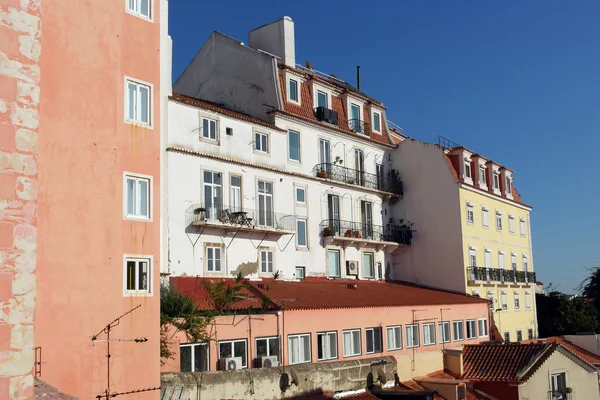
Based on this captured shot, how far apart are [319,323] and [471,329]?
16280 mm

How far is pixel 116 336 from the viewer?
67.7 ft

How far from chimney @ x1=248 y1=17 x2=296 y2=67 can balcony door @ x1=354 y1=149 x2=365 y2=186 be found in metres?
6.87

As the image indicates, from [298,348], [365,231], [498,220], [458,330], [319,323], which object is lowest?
[458,330]

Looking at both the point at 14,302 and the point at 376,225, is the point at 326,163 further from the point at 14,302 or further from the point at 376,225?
the point at 14,302

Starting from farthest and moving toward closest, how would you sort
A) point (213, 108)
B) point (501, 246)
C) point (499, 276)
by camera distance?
point (501, 246) < point (499, 276) < point (213, 108)

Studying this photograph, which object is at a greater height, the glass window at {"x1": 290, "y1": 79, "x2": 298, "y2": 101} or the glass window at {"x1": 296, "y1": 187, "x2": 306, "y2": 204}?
the glass window at {"x1": 290, "y1": 79, "x2": 298, "y2": 101}

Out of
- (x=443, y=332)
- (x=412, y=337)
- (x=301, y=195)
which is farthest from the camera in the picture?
(x=443, y=332)

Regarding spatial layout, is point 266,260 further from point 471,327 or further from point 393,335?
point 471,327

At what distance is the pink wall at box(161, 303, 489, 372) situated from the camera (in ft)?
82.1

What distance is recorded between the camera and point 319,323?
2958 centimetres

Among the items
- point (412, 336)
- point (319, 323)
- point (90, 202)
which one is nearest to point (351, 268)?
point (412, 336)

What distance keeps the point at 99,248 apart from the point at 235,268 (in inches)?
513

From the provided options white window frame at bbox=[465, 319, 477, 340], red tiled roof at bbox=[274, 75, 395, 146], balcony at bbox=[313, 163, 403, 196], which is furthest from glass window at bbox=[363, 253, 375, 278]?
red tiled roof at bbox=[274, 75, 395, 146]

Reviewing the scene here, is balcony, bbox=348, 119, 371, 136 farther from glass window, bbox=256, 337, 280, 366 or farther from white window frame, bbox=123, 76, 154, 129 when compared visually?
white window frame, bbox=123, 76, 154, 129
